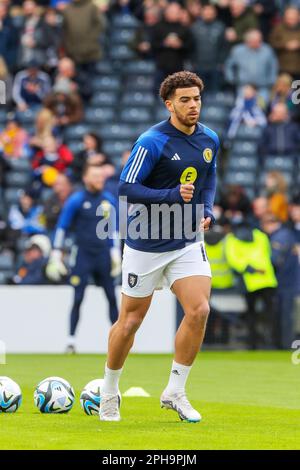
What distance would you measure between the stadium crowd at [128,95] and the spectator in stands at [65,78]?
3cm

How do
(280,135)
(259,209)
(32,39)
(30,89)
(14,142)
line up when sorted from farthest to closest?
1. (32,39)
2. (30,89)
3. (280,135)
4. (14,142)
5. (259,209)

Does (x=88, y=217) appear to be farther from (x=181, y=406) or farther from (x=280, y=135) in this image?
(x=181, y=406)

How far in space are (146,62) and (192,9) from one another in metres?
1.33

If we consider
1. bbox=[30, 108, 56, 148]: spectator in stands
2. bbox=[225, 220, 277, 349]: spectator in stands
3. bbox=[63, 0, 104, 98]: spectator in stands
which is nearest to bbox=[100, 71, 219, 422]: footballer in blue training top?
bbox=[225, 220, 277, 349]: spectator in stands

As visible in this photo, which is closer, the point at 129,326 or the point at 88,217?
the point at 129,326

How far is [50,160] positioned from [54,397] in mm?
12661

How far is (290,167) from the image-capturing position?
2405 cm

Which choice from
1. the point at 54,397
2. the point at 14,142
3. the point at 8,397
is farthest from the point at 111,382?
the point at 14,142

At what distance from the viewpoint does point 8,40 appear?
25.7 meters

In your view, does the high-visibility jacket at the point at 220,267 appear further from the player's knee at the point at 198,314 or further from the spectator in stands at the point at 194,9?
the player's knee at the point at 198,314

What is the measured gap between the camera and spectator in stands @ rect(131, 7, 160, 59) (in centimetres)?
2552

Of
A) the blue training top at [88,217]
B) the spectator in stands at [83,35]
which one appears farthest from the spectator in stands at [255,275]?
the spectator in stands at [83,35]

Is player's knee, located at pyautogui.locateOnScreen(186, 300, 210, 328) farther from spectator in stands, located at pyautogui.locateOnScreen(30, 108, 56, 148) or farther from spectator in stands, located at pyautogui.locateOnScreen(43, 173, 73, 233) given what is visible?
spectator in stands, located at pyautogui.locateOnScreen(30, 108, 56, 148)

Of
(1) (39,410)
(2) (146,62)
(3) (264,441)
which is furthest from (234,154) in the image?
(3) (264,441)
